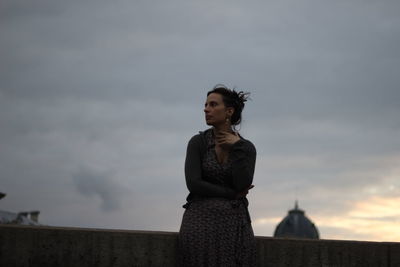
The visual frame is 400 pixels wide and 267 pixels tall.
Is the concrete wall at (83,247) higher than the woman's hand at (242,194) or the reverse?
the reverse

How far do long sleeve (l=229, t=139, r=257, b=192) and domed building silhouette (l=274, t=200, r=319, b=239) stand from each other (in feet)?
531

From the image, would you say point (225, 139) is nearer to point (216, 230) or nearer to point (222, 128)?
point (222, 128)

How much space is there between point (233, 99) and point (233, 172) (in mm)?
752

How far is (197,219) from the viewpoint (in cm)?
594

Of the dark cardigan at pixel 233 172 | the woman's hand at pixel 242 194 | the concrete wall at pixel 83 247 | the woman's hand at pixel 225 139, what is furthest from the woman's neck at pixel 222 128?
the concrete wall at pixel 83 247

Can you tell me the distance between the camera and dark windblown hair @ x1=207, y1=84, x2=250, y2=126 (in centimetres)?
632

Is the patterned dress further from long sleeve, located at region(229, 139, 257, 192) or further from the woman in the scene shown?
long sleeve, located at region(229, 139, 257, 192)

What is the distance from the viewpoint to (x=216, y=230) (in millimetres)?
5883

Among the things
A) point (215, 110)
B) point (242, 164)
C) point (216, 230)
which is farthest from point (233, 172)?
point (215, 110)

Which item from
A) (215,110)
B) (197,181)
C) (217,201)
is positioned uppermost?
(215,110)

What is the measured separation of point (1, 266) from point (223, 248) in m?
2.40

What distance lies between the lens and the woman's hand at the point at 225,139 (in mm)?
6094

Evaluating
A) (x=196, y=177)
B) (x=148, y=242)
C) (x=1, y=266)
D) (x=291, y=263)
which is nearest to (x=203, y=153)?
(x=196, y=177)

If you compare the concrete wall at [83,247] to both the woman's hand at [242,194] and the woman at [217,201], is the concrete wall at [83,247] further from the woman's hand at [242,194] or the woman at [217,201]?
the woman's hand at [242,194]
